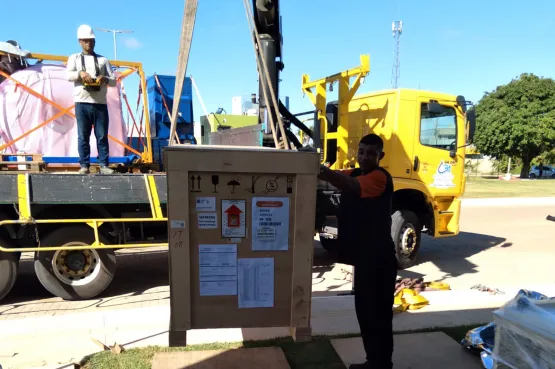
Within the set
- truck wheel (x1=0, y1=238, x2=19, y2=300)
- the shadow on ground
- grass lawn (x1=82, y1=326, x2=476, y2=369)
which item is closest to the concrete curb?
the shadow on ground

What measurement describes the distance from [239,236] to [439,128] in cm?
554

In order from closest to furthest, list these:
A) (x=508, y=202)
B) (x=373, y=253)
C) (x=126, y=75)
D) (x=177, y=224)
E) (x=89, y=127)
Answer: (x=177, y=224)
(x=373, y=253)
(x=89, y=127)
(x=126, y=75)
(x=508, y=202)

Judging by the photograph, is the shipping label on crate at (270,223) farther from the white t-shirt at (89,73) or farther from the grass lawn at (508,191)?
the grass lawn at (508,191)

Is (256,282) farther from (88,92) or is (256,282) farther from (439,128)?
(439,128)

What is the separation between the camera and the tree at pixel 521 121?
30.0 meters

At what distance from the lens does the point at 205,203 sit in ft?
6.41

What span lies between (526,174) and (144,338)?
39.5 metres

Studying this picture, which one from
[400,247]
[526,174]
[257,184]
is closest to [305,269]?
[257,184]

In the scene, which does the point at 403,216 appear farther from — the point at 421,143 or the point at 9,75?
the point at 9,75

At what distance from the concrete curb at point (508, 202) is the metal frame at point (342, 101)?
1118 centimetres

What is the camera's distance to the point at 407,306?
429 centimetres

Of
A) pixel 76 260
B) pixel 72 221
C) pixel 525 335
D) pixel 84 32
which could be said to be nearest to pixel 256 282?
pixel 525 335

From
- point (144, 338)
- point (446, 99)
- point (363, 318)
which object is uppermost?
point (446, 99)

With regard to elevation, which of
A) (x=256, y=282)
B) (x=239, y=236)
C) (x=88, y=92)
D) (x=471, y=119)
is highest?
(x=88, y=92)
